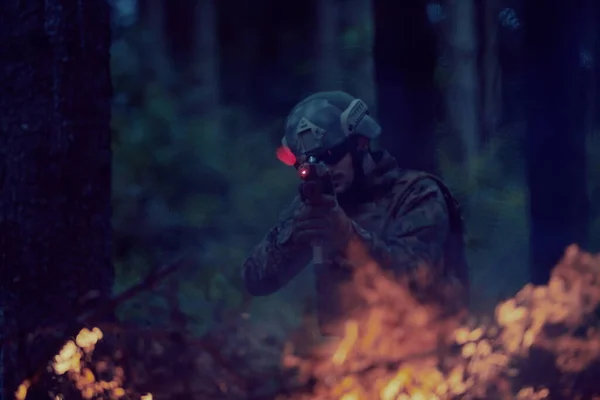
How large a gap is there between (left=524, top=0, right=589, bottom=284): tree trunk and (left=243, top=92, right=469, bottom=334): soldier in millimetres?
655

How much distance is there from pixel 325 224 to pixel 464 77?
21.5 feet

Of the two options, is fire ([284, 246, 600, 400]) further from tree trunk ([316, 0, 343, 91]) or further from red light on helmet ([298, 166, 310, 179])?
tree trunk ([316, 0, 343, 91])

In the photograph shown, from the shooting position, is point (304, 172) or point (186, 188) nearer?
point (304, 172)

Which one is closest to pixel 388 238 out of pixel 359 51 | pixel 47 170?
pixel 47 170

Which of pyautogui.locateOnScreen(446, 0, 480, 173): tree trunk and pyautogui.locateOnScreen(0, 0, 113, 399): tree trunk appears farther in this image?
pyautogui.locateOnScreen(446, 0, 480, 173): tree trunk

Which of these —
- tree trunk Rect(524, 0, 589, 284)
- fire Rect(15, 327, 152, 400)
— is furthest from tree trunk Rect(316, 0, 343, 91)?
fire Rect(15, 327, 152, 400)

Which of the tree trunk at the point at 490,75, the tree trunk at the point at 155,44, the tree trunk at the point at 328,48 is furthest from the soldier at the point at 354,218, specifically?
the tree trunk at the point at 490,75

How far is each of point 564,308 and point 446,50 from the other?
5.09 m

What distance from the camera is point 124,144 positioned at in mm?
6648

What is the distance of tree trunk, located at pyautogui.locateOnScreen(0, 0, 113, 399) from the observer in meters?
3.86

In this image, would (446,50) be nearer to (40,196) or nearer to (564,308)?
(564,308)

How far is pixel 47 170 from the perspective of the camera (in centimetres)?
389

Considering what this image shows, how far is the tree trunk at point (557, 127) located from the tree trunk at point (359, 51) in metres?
0.90

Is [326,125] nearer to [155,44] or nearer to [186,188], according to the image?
[186,188]
